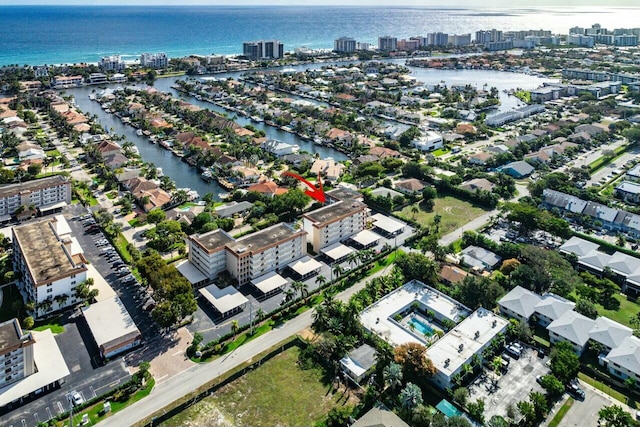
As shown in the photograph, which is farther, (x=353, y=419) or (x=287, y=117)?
(x=287, y=117)

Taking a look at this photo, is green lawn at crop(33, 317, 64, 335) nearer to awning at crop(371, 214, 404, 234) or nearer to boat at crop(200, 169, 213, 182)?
awning at crop(371, 214, 404, 234)

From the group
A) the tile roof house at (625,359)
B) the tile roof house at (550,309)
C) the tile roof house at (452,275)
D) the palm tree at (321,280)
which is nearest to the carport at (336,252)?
the palm tree at (321,280)

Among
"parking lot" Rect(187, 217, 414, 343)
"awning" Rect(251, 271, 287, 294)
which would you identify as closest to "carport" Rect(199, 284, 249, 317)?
"parking lot" Rect(187, 217, 414, 343)

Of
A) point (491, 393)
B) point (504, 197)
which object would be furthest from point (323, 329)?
point (504, 197)

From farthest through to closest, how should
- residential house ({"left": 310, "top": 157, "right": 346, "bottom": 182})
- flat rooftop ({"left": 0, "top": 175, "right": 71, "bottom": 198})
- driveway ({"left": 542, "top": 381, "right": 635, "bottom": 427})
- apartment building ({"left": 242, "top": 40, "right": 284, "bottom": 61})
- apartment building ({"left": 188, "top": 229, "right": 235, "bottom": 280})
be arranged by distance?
apartment building ({"left": 242, "top": 40, "right": 284, "bottom": 61}) → residential house ({"left": 310, "top": 157, "right": 346, "bottom": 182}) → flat rooftop ({"left": 0, "top": 175, "right": 71, "bottom": 198}) → apartment building ({"left": 188, "top": 229, "right": 235, "bottom": 280}) → driveway ({"left": 542, "top": 381, "right": 635, "bottom": 427})

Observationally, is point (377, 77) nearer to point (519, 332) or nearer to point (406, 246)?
point (406, 246)

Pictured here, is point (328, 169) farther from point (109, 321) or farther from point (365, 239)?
point (109, 321)
